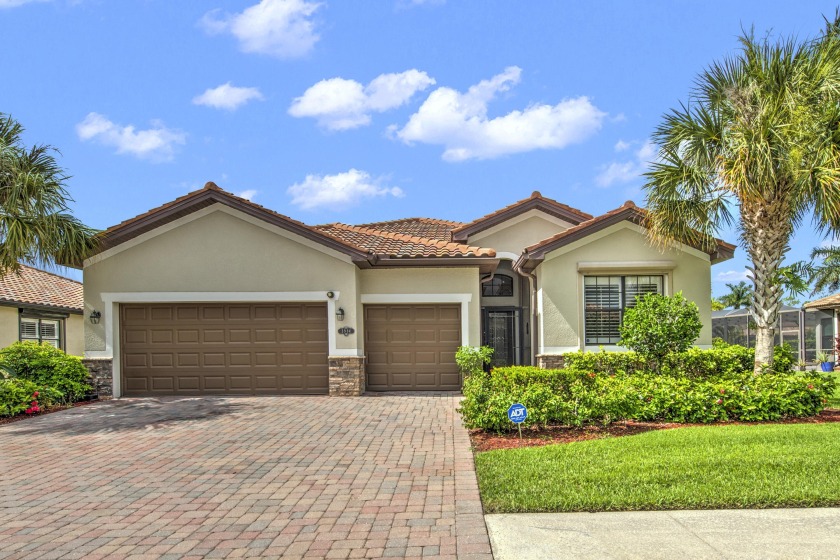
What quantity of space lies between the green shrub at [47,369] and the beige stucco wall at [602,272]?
10869mm

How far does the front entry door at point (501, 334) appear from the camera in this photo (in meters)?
18.2

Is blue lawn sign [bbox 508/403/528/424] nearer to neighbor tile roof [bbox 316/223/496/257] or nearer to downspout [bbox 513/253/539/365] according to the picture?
neighbor tile roof [bbox 316/223/496/257]

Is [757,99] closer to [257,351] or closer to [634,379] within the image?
[634,379]

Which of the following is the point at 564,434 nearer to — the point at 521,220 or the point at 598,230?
the point at 598,230

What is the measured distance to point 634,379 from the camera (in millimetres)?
10992

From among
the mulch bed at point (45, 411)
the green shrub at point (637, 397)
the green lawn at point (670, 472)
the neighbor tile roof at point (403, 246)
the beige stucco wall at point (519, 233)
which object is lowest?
the mulch bed at point (45, 411)

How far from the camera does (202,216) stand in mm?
14516

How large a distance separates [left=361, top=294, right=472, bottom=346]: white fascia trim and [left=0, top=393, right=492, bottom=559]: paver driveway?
386 cm

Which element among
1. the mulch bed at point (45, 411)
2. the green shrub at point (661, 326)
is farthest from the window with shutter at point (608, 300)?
the mulch bed at point (45, 411)

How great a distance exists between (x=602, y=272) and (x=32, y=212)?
507 inches

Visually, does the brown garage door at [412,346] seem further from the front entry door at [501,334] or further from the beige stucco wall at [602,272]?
the front entry door at [501,334]

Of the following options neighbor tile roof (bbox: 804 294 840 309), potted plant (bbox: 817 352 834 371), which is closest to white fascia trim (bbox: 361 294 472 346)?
Answer: potted plant (bbox: 817 352 834 371)

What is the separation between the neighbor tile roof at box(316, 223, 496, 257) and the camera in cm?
1456

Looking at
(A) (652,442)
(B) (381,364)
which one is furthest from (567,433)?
(B) (381,364)
